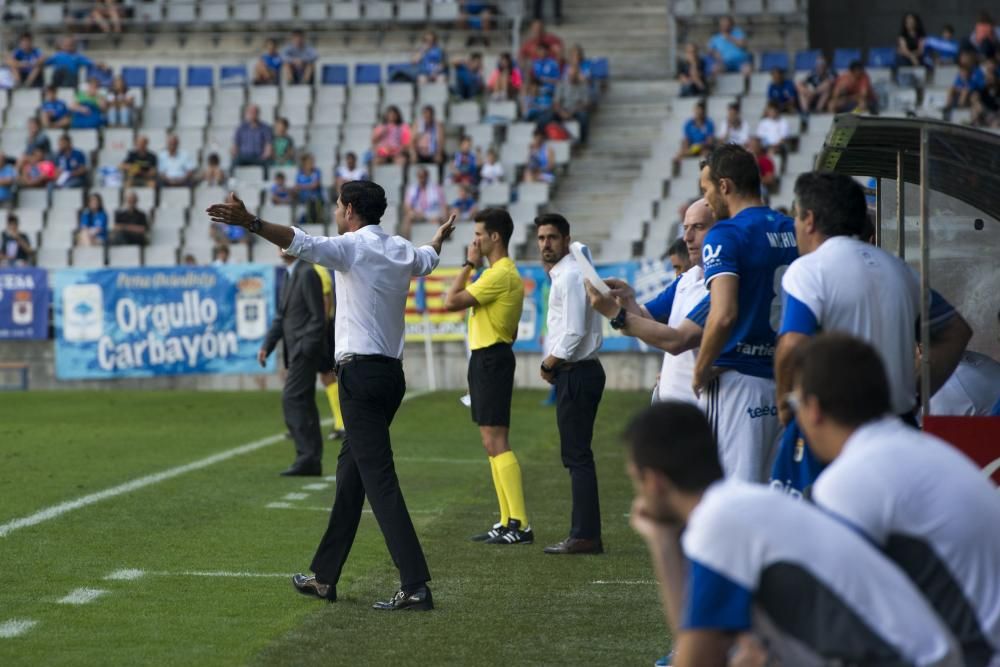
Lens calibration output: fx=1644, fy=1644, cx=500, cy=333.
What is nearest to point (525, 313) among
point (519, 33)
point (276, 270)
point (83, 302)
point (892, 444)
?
point (276, 270)

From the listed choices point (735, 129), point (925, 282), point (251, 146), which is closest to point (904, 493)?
point (925, 282)

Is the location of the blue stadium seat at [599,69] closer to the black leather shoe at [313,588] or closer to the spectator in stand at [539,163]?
the spectator in stand at [539,163]

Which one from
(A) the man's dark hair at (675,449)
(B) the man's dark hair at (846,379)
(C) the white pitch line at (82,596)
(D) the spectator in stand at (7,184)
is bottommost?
(C) the white pitch line at (82,596)

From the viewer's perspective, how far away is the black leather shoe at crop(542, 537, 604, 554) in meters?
9.95

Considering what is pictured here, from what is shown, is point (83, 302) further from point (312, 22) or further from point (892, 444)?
point (892, 444)

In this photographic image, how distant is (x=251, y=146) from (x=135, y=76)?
16.7 feet

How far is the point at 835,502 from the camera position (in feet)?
12.8

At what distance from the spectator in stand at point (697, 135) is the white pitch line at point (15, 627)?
2137 cm

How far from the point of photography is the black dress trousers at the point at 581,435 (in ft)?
32.7

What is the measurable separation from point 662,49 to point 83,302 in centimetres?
1446

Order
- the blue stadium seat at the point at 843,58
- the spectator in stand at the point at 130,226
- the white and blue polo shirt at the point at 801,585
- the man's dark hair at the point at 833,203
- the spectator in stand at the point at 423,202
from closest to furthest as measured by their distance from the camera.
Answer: the white and blue polo shirt at the point at 801,585
the man's dark hair at the point at 833,203
the spectator in stand at the point at 423,202
the spectator in stand at the point at 130,226
the blue stadium seat at the point at 843,58

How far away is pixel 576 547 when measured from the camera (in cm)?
995

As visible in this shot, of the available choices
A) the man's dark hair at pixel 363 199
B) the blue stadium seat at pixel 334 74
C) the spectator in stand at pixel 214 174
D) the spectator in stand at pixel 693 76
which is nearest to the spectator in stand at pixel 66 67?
the blue stadium seat at pixel 334 74

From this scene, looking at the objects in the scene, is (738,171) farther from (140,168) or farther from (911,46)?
(911,46)
